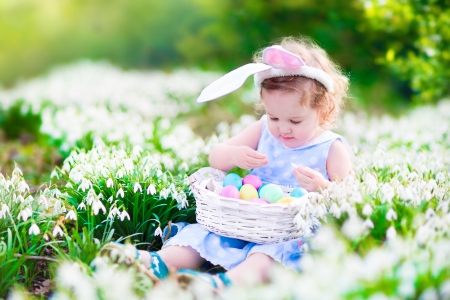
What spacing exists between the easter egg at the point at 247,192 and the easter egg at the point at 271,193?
0.04 meters

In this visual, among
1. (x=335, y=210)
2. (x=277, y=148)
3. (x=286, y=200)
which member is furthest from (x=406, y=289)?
(x=277, y=148)

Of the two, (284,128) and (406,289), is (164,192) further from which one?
(406,289)

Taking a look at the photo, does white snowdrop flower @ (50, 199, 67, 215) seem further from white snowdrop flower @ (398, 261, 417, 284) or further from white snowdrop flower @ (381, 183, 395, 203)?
white snowdrop flower @ (398, 261, 417, 284)

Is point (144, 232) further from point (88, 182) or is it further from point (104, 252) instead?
point (104, 252)

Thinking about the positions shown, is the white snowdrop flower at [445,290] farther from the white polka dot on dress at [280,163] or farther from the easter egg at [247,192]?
the white polka dot on dress at [280,163]

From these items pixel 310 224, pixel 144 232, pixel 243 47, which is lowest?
pixel 144 232

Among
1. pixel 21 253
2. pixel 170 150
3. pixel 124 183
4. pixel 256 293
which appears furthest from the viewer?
pixel 170 150

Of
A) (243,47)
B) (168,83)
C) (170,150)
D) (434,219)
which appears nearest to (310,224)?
(434,219)

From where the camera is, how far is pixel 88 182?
2.98 meters

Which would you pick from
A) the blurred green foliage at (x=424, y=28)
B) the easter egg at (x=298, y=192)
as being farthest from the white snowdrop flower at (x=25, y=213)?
the blurred green foliage at (x=424, y=28)

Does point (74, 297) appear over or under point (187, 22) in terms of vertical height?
under

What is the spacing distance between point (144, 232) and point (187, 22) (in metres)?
9.33

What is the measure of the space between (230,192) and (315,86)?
0.79 metres

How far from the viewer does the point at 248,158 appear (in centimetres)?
301
